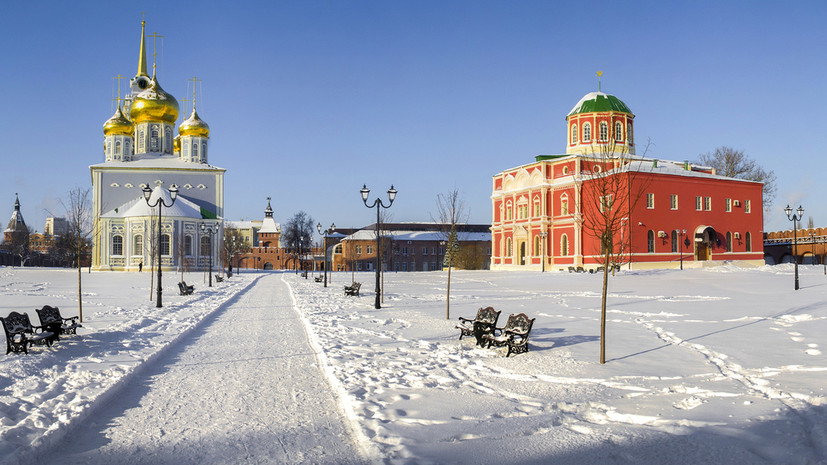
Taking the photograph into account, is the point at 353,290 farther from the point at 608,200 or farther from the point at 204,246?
the point at 204,246

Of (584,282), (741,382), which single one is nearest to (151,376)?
(741,382)

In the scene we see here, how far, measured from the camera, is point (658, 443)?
18.3ft

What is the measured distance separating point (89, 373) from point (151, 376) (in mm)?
797

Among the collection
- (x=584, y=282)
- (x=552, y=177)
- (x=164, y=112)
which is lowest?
(x=584, y=282)

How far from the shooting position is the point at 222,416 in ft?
21.8

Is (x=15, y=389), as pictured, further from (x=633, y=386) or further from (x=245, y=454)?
(x=633, y=386)

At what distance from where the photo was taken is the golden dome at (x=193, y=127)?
63219 millimetres

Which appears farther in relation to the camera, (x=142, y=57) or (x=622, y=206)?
(x=142, y=57)

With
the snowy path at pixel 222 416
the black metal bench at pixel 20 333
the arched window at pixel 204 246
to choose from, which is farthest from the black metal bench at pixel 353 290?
the arched window at pixel 204 246

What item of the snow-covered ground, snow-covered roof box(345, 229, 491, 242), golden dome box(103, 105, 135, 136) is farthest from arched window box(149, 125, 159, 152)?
the snow-covered ground

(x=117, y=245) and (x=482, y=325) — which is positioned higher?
(x=117, y=245)

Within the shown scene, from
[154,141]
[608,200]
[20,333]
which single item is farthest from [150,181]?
[608,200]

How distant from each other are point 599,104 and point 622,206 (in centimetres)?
1373

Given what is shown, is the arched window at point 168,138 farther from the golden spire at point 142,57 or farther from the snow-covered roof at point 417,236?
the snow-covered roof at point 417,236
